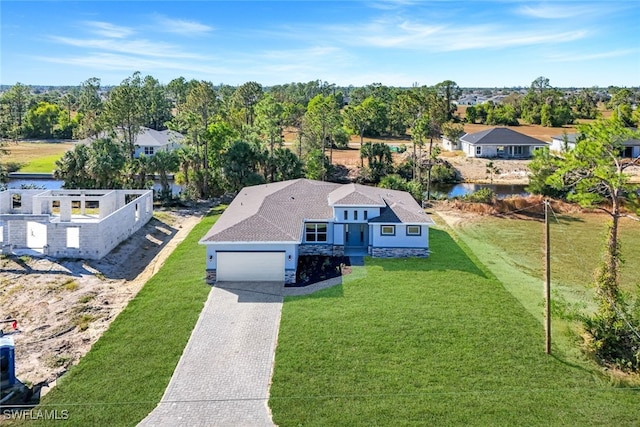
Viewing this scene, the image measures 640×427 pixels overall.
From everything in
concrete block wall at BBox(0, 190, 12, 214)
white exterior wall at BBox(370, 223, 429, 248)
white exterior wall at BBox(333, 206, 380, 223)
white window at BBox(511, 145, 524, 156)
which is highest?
white window at BBox(511, 145, 524, 156)

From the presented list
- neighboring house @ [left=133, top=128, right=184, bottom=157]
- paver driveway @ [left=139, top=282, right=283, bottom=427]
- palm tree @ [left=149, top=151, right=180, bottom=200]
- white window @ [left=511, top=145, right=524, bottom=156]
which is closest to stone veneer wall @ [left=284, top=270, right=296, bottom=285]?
paver driveway @ [left=139, top=282, right=283, bottom=427]

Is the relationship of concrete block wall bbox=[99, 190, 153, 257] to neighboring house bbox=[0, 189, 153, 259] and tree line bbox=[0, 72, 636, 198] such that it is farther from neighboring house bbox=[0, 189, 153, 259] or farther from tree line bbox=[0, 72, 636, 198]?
tree line bbox=[0, 72, 636, 198]

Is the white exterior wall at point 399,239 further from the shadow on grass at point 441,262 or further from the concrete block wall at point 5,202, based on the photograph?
the concrete block wall at point 5,202

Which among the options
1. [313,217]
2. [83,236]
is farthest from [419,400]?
[83,236]

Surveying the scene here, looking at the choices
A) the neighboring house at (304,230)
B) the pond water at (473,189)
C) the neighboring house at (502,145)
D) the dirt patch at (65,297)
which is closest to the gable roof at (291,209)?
the neighboring house at (304,230)

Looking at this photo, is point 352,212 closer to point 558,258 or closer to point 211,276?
point 211,276

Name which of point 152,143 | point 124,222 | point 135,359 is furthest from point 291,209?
point 152,143

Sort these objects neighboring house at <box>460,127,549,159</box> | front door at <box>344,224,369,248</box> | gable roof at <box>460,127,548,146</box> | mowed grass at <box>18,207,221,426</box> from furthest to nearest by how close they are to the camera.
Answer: gable roof at <box>460,127,548,146</box>
neighboring house at <box>460,127,549,159</box>
front door at <box>344,224,369,248</box>
mowed grass at <box>18,207,221,426</box>

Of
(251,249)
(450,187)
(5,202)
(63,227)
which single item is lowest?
(251,249)
